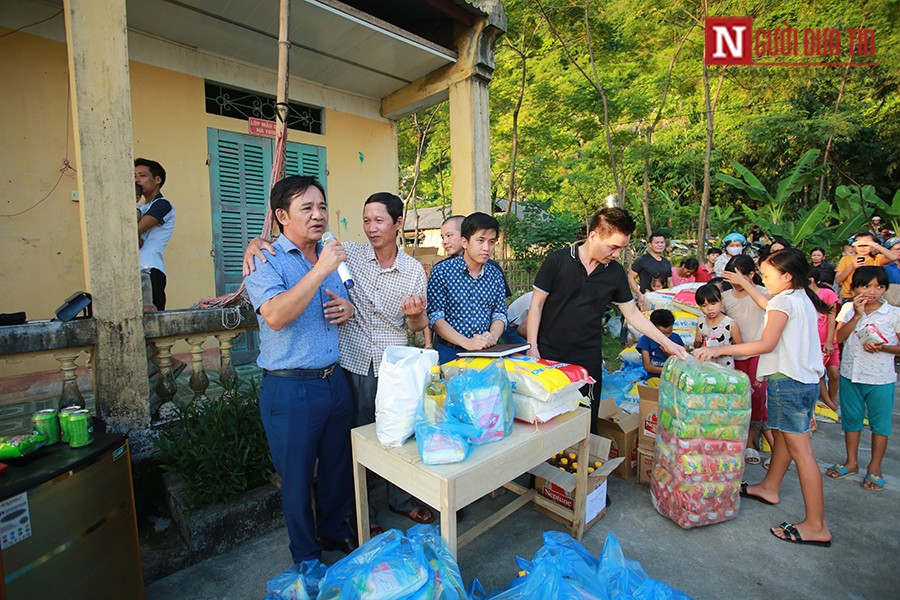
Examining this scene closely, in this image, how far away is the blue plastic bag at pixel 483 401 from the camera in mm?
1901

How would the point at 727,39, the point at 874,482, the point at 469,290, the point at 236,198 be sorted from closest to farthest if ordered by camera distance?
the point at 469,290 → the point at 874,482 → the point at 236,198 → the point at 727,39

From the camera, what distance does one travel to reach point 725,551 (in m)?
2.54

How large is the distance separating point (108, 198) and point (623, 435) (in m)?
3.85

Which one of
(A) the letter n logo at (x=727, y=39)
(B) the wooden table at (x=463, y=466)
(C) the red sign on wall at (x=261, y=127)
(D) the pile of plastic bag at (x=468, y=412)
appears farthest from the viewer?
(A) the letter n logo at (x=727, y=39)

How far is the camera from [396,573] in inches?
62.2

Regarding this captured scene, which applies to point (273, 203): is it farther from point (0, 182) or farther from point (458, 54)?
point (458, 54)

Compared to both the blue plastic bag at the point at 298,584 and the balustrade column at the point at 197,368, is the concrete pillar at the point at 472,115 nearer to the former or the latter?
the balustrade column at the point at 197,368

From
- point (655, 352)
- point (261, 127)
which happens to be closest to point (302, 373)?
point (655, 352)

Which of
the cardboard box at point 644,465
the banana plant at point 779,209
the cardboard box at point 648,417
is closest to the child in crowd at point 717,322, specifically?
the cardboard box at point 648,417

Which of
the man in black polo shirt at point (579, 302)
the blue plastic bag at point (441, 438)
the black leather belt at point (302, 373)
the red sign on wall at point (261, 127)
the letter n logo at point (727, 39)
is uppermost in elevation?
the letter n logo at point (727, 39)

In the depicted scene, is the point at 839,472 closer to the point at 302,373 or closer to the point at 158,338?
the point at 302,373

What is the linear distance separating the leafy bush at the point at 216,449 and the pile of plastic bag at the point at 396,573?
3.17ft

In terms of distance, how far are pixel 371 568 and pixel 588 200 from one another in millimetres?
13883

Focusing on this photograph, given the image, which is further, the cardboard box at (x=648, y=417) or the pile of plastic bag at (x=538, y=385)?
the cardboard box at (x=648, y=417)
